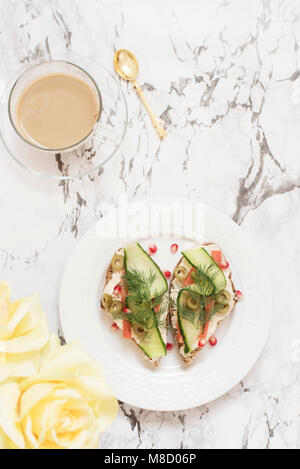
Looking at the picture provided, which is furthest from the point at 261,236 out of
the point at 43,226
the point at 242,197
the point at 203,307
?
the point at 43,226

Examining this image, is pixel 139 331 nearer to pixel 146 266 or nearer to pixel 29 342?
pixel 146 266

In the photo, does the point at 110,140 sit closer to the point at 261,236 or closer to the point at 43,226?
the point at 43,226

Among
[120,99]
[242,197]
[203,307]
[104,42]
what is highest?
[104,42]

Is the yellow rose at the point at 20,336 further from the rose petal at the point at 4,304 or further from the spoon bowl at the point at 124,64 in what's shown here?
the spoon bowl at the point at 124,64

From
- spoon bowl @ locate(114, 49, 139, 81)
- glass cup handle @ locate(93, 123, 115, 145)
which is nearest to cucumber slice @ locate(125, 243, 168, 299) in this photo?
glass cup handle @ locate(93, 123, 115, 145)

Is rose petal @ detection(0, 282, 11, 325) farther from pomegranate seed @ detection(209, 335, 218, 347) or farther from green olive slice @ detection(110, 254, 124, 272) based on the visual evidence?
pomegranate seed @ detection(209, 335, 218, 347)

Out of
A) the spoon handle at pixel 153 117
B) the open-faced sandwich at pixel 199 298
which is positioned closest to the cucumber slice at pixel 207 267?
the open-faced sandwich at pixel 199 298

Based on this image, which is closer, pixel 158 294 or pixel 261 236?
pixel 158 294
